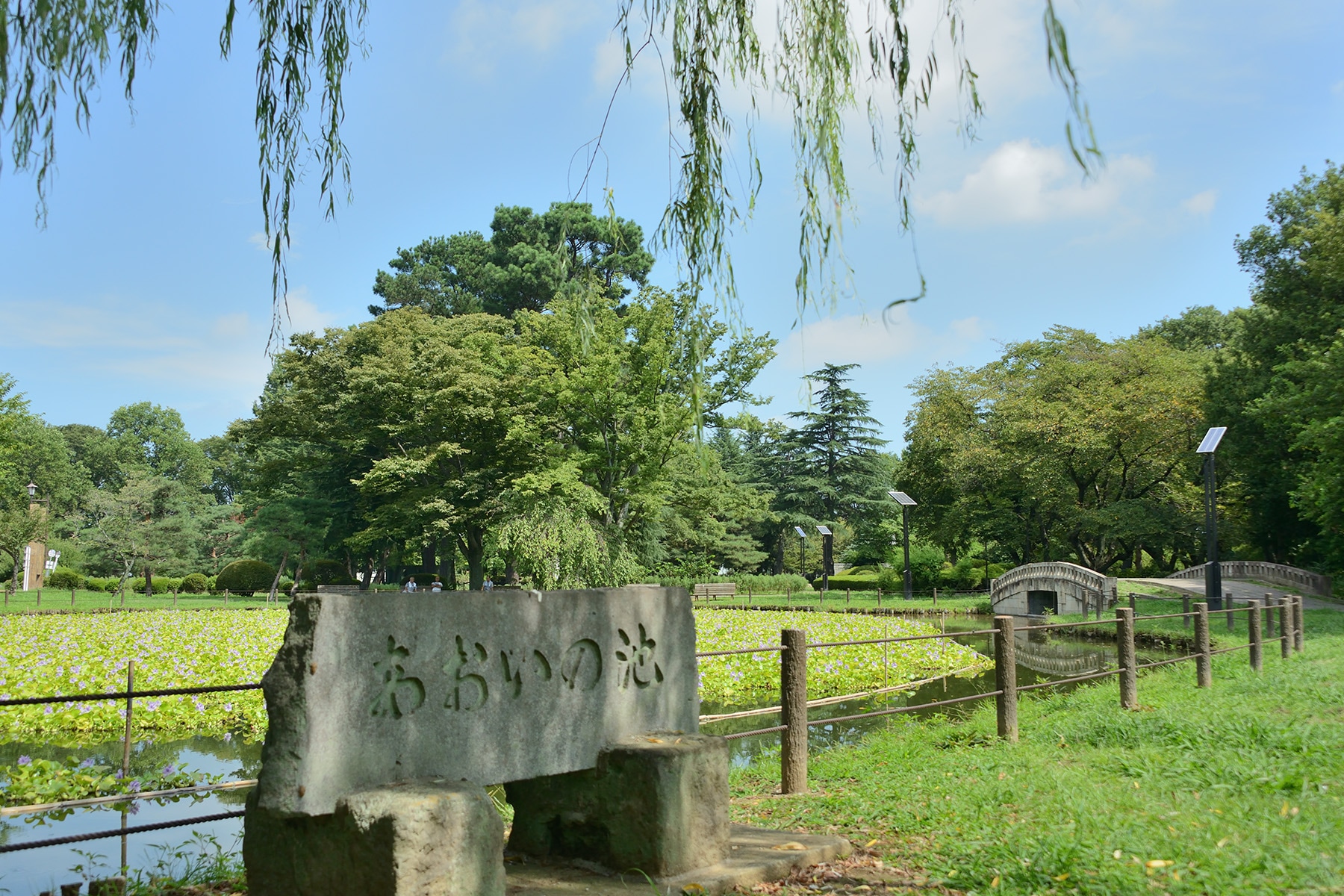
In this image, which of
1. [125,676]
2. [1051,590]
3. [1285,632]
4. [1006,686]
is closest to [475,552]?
[1051,590]

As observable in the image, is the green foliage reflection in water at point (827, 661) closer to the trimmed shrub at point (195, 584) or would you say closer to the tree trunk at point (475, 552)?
the tree trunk at point (475, 552)

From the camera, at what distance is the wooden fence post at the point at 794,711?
591 cm

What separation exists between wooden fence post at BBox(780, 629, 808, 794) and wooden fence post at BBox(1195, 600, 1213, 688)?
5552 millimetres

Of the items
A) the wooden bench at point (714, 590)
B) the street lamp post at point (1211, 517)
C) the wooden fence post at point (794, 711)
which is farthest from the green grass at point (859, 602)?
the wooden fence post at point (794, 711)

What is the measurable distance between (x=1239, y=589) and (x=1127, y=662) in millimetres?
19172

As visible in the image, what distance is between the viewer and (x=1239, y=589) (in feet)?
78.0

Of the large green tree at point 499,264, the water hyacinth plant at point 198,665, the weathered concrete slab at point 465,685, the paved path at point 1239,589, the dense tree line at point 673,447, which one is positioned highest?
the large green tree at point 499,264

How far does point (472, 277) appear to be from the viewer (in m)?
40.3

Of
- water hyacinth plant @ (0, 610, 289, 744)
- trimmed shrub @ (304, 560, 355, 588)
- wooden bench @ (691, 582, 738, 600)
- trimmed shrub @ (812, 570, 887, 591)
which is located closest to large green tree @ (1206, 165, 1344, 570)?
trimmed shrub @ (812, 570, 887, 591)

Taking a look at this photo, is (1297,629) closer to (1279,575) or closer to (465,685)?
(465,685)

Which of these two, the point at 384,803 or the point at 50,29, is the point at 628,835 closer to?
the point at 384,803

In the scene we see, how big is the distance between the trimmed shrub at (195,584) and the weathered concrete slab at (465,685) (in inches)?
1490

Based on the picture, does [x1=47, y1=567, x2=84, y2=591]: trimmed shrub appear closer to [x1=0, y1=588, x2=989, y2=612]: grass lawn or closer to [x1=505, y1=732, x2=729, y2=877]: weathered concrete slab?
[x1=0, y1=588, x2=989, y2=612]: grass lawn

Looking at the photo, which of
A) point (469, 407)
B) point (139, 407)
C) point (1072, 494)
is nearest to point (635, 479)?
point (469, 407)
